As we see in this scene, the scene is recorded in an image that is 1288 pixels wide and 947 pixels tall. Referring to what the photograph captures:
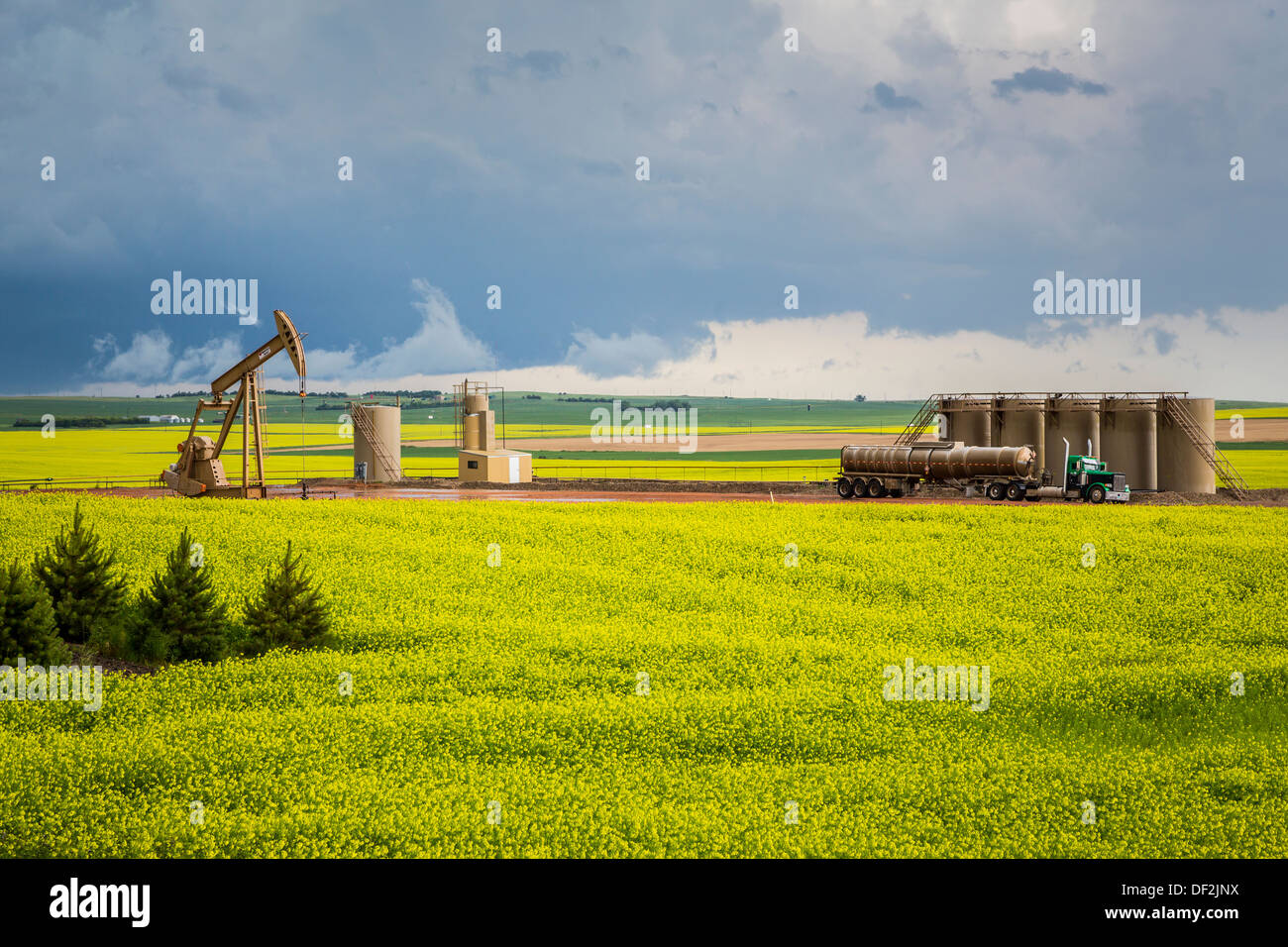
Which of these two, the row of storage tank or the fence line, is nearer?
the row of storage tank

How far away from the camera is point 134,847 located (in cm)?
1325

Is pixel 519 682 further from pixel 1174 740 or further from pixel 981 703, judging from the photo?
pixel 1174 740

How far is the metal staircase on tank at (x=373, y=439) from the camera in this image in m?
67.5

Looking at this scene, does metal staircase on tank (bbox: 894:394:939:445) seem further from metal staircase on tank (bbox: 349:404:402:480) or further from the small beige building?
metal staircase on tank (bbox: 349:404:402:480)

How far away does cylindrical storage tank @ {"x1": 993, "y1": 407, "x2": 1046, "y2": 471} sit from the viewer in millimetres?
56562

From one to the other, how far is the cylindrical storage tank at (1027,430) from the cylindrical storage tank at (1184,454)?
6.78 m

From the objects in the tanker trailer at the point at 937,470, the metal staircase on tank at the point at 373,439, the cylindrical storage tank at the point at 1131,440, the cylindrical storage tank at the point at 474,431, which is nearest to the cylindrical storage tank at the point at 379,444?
the metal staircase on tank at the point at 373,439

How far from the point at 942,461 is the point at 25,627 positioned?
41.3m

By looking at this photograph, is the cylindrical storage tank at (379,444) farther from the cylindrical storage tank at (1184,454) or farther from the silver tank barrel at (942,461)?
the cylindrical storage tank at (1184,454)

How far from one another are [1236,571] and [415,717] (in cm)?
2682

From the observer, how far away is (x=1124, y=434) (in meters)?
56.2

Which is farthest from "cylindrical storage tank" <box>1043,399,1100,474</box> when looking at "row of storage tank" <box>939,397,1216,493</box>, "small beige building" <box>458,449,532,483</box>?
"small beige building" <box>458,449,532,483</box>

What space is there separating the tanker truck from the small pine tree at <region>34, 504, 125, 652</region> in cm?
3697

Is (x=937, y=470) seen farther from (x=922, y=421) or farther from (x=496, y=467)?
(x=496, y=467)
